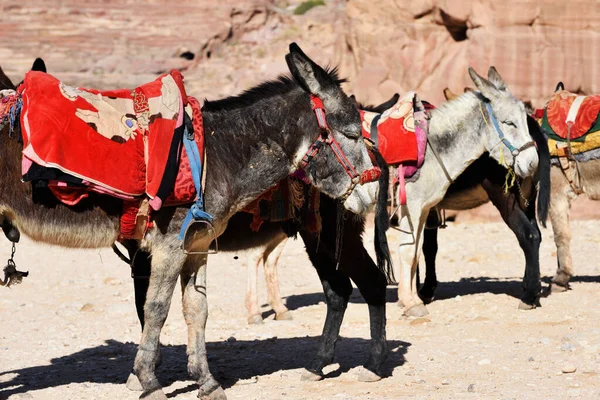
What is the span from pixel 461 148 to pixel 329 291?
2.99 metres

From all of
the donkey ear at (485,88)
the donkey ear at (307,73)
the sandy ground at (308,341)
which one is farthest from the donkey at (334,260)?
the donkey ear at (485,88)

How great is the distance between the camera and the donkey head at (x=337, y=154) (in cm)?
598

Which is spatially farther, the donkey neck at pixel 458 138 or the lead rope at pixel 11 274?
the donkey neck at pixel 458 138

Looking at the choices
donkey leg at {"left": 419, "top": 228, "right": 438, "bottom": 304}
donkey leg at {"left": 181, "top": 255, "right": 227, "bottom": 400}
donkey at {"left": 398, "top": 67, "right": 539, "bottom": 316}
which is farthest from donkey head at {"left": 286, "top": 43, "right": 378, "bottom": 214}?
donkey leg at {"left": 419, "top": 228, "right": 438, "bottom": 304}

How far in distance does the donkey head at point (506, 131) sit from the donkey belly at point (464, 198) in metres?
0.95

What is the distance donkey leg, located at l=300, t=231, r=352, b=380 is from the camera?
6863 millimetres

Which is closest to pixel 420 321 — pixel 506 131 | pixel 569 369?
pixel 506 131

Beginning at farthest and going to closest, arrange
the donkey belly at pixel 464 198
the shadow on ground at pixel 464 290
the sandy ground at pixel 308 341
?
the shadow on ground at pixel 464 290
the donkey belly at pixel 464 198
the sandy ground at pixel 308 341

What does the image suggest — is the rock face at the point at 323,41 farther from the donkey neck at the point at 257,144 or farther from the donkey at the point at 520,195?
the donkey neck at the point at 257,144

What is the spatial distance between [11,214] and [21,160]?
362mm

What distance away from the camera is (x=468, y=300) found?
33.3ft

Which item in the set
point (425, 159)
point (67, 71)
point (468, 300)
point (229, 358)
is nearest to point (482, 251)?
point (468, 300)

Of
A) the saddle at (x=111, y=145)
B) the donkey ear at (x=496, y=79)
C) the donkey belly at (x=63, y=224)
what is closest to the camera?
the saddle at (x=111, y=145)

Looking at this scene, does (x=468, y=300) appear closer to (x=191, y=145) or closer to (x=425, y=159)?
(x=425, y=159)
